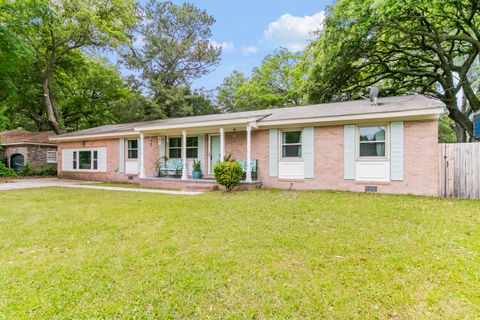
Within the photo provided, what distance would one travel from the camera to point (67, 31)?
2027cm

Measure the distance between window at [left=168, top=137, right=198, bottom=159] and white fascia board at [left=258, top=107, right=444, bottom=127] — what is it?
3.89m

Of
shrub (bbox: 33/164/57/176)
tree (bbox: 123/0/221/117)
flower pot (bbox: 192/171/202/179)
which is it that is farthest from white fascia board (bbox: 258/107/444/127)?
tree (bbox: 123/0/221/117)

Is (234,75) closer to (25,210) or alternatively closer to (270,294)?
(25,210)

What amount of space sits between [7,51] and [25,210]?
15.1 metres

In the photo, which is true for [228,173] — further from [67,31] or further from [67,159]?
[67,31]

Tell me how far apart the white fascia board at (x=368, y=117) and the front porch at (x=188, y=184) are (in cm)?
263

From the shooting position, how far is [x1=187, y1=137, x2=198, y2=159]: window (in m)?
12.6

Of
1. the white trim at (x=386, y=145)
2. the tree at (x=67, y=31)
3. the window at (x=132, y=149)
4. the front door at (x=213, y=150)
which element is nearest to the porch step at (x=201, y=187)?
the front door at (x=213, y=150)

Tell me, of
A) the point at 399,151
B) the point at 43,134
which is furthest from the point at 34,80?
the point at 399,151

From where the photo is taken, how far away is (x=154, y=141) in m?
13.5

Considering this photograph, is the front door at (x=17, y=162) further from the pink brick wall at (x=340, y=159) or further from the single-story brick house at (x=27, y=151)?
the pink brick wall at (x=340, y=159)

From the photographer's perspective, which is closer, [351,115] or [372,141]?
[351,115]

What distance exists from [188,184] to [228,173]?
99.0 inches

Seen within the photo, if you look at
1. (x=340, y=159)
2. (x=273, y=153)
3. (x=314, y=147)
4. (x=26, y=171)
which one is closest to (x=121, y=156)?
(x=273, y=153)
